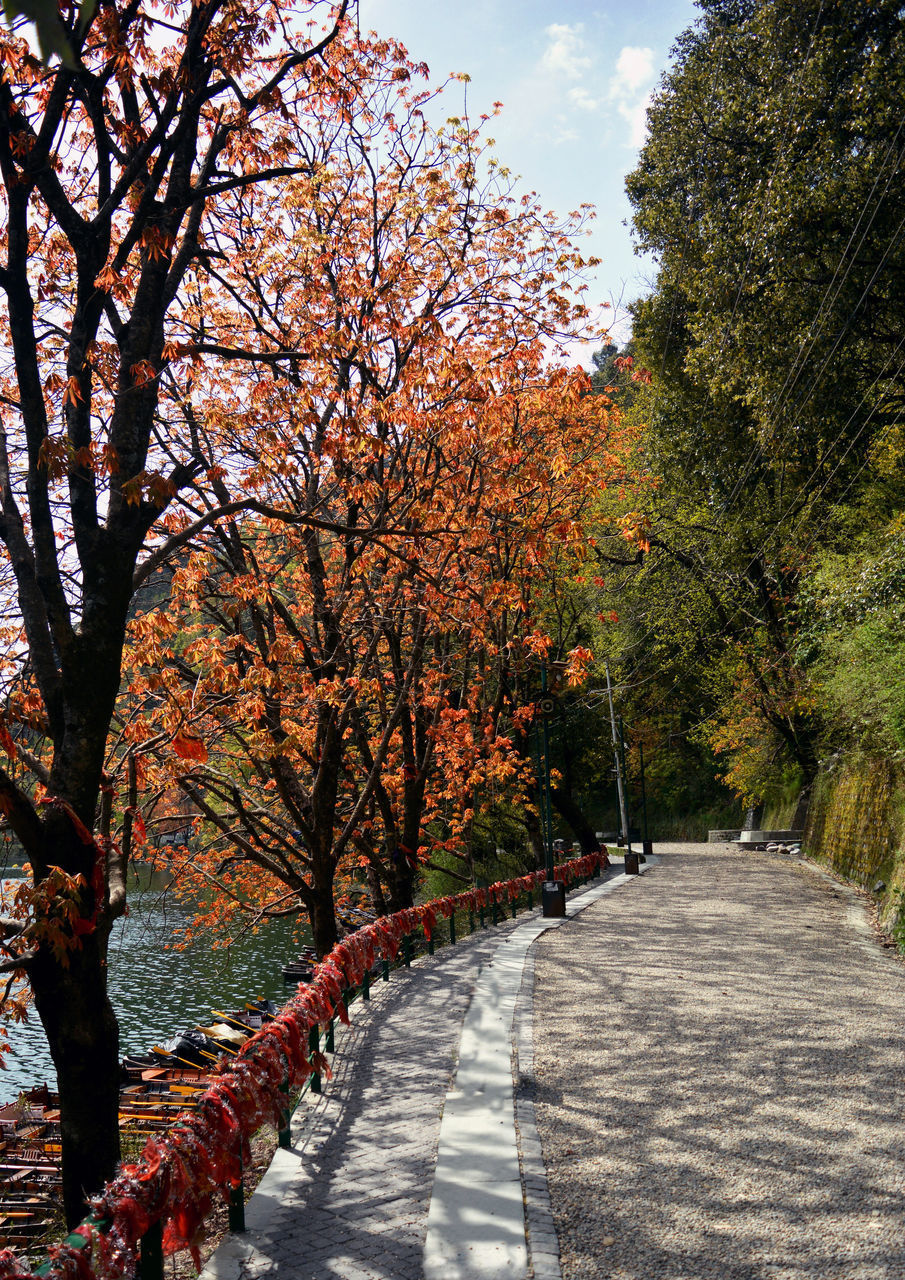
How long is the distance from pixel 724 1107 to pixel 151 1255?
4.13 meters

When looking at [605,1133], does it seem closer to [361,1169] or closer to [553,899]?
[361,1169]

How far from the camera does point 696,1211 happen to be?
196 inches

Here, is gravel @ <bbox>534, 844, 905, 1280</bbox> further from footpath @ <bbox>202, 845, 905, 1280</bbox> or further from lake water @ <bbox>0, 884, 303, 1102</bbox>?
lake water @ <bbox>0, 884, 303, 1102</bbox>

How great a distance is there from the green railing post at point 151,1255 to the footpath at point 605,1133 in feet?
2.50

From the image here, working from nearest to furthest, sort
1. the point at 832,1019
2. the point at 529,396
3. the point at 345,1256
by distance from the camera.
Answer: the point at 345,1256 → the point at 832,1019 → the point at 529,396

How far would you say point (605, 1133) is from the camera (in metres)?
6.14

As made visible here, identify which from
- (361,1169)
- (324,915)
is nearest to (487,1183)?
(361,1169)

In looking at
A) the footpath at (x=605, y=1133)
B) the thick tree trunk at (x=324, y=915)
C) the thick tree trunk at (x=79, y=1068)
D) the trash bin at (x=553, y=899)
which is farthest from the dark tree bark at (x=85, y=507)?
the trash bin at (x=553, y=899)

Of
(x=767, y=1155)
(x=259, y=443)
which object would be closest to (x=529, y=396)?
(x=259, y=443)

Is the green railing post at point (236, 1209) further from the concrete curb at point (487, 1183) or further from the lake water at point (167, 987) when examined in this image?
the lake water at point (167, 987)

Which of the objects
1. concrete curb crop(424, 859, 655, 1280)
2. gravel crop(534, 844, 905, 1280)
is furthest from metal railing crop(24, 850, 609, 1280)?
gravel crop(534, 844, 905, 1280)

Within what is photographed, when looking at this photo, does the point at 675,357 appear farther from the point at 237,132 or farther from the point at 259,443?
the point at 237,132

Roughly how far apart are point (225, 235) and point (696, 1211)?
432 inches

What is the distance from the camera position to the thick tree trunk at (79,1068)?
17.8ft
